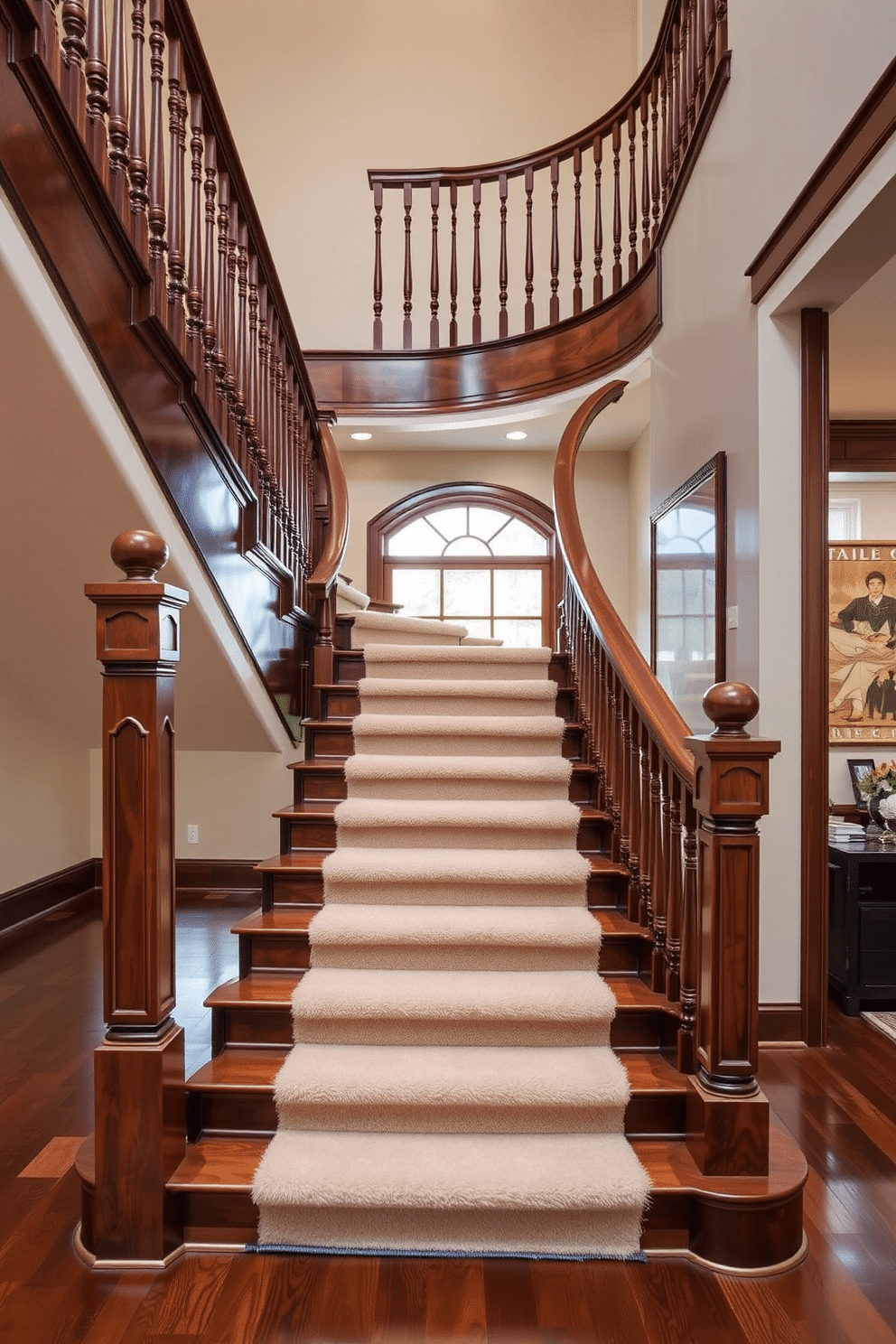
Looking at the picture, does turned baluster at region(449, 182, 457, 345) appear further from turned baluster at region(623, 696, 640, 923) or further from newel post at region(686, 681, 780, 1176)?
newel post at region(686, 681, 780, 1176)

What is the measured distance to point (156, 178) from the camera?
92.4 inches

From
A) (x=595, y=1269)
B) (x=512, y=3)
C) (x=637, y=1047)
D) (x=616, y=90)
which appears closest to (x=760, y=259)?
(x=637, y=1047)

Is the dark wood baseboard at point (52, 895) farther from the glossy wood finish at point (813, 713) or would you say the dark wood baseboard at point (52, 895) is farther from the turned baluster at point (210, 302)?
the glossy wood finish at point (813, 713)

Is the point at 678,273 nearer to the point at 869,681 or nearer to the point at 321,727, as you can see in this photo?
the point at 869,681

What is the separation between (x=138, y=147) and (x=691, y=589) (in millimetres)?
2493

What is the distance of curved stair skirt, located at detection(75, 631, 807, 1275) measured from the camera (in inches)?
70.8

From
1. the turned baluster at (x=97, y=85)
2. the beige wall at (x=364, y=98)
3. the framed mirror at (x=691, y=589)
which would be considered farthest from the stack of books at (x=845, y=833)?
the beige wall at (x=364, y=98)

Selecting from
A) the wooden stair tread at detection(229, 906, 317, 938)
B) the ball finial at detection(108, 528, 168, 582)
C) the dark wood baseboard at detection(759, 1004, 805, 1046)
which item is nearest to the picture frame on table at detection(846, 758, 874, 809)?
the dark wood baseboard at detection(759, 1004, 805, 1046)

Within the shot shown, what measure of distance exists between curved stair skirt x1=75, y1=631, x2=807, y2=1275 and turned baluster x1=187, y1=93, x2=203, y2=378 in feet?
5.07

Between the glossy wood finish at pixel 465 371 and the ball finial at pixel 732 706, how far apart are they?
3.14m

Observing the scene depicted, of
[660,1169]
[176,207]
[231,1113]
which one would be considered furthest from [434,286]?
[660,1169]

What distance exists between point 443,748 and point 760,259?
192 centimetres

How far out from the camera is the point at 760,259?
287 centimetres

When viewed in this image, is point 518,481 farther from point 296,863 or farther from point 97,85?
point 97,85
